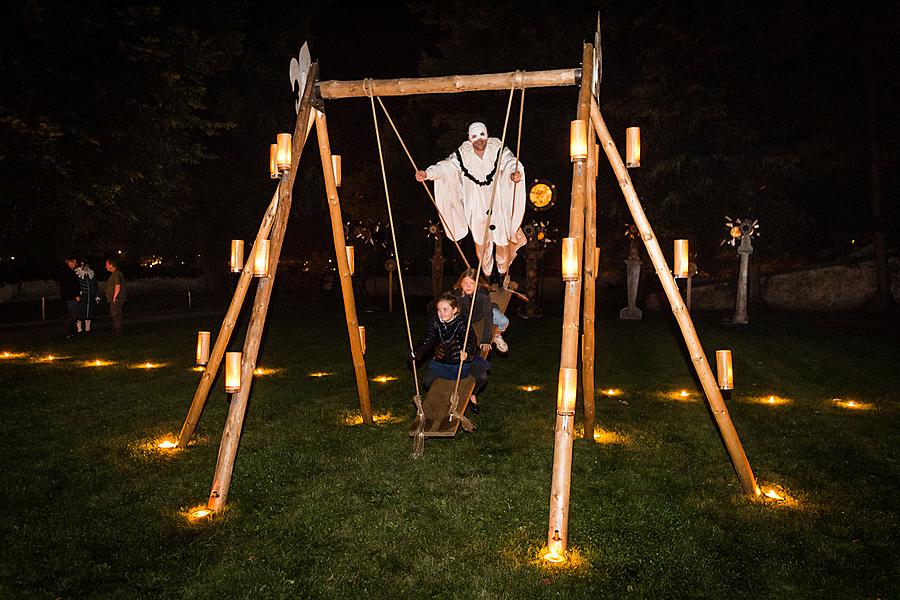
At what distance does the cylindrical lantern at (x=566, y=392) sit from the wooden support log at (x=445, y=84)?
269 centimetres

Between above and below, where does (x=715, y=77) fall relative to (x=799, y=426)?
above

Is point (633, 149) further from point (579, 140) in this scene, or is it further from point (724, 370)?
point (724, 370)

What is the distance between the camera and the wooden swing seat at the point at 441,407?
6311mm

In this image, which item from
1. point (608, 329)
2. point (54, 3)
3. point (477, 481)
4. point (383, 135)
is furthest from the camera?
point (383, 135)

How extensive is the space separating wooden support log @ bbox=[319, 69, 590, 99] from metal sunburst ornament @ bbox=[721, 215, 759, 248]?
17.8 metres

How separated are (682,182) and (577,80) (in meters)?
18.5

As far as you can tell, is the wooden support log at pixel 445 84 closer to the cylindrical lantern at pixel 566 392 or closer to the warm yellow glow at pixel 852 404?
the cylindrical lantern at pixel 566 392

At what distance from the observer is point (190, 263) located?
136 feet

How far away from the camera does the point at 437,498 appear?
5281mm

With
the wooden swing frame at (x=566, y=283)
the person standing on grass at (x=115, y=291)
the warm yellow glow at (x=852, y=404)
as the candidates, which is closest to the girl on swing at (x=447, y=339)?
the wooden swing frame at (x=566, y=283)

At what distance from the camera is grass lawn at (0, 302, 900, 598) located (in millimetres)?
4008

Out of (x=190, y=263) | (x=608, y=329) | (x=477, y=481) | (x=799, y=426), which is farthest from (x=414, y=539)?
(x=190, y=263)

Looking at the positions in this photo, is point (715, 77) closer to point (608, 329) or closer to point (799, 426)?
point (608, 329)

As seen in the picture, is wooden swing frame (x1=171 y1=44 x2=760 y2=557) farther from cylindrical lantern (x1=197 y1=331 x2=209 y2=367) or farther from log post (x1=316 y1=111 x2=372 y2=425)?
cylindrical lantern (x1=197 y1=331 x2=209 y2=367)
